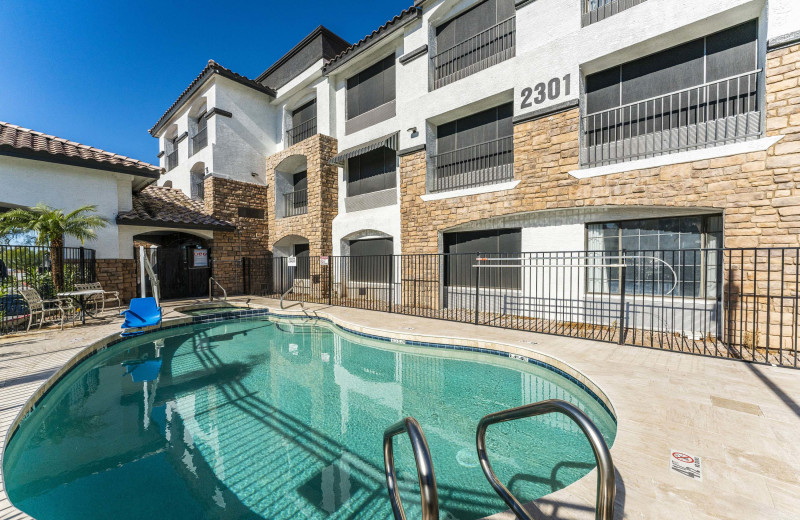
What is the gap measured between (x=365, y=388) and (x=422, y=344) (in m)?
1.98

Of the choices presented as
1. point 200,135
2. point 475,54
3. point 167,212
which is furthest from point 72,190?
point 475,54

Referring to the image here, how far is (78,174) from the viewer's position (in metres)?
9.99

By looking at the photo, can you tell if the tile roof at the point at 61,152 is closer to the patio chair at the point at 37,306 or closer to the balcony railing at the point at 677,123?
the patio chair at the point at 37,306

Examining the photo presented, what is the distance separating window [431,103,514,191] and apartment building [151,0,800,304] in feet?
0.16

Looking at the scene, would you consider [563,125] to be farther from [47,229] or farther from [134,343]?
[47,229]

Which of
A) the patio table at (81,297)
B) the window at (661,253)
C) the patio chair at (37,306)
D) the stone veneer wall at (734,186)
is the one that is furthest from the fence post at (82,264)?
the window at (661,253)

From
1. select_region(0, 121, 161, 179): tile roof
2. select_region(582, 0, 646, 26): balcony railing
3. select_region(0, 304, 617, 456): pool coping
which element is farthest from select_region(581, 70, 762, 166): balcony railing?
select_region(0, 121, 161, 179): tile roof

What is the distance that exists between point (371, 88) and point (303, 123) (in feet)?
14.3

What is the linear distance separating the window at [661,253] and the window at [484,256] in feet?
6.29

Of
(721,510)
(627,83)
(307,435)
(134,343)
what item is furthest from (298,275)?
(721,510)

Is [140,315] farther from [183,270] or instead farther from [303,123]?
[303,123]

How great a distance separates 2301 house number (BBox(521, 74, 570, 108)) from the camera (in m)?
7.78

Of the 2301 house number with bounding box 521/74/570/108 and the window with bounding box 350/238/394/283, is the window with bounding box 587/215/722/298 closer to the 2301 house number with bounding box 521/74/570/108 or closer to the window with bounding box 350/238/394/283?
the 2301 house number with bounding box 521/74/570/108

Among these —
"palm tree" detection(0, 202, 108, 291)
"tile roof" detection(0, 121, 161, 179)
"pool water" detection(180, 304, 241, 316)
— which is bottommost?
"pool water" detection(180, 304, 241, 316)
